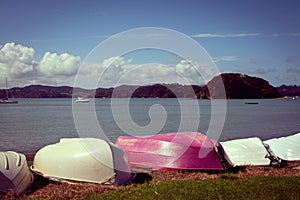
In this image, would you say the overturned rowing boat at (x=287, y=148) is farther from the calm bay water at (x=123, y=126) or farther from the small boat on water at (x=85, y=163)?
the calm bay water at (x=123, y=126)

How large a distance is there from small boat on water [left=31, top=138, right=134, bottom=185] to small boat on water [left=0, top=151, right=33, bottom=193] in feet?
1.74

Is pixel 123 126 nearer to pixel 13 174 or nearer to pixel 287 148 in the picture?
pixel 287 148

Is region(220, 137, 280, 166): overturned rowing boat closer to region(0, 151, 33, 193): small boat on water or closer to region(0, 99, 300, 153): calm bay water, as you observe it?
region(0, 151, 33, 193): small boat on water

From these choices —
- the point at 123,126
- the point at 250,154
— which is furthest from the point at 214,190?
the point at 123,126

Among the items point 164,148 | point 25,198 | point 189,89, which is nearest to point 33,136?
point 189,89

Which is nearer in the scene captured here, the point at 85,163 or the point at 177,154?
the point at 85,163

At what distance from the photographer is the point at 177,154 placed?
10.2 m

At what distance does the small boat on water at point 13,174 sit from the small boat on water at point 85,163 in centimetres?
53

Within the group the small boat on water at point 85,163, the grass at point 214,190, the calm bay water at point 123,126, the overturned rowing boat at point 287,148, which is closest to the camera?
the grass at point 214,190

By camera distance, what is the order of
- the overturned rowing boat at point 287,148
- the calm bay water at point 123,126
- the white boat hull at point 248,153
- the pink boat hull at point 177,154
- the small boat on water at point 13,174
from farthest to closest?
1. the calm bay water at point 123,126
2. the overturned rowing boat at point 287,148
3. the white boat hull at point 248,153
4. the pink boat hull at point 177,154
5. the small boat on water at point 13,174

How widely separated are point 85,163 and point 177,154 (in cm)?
286

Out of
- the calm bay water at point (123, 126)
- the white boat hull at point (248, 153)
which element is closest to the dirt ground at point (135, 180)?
the white boat hull at point (248, 153)

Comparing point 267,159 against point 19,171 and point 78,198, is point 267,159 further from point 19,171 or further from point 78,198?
point 19,171

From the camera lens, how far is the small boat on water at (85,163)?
8.33 meters
